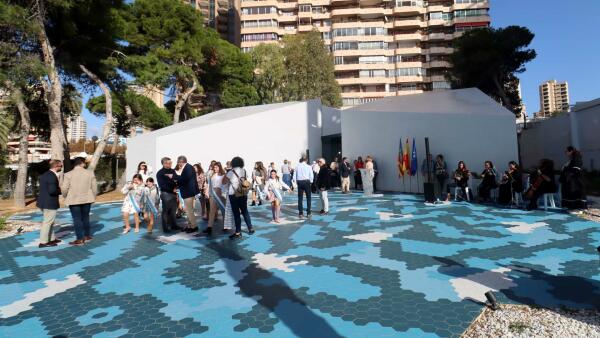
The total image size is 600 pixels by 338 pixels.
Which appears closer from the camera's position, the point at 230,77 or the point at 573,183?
the point at 573,183

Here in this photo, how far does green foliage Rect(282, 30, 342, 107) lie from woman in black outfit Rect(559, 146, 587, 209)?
23594 mm

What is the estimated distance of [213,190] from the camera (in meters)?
7.16

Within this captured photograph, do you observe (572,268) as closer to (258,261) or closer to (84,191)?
(258,261)

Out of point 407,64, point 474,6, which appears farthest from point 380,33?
point 474,6

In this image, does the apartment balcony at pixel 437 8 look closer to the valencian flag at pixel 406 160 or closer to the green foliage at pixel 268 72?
the green foliage at pixel 268 72

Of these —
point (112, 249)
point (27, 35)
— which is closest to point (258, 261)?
point (112, 249)

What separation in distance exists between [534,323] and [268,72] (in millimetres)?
31649

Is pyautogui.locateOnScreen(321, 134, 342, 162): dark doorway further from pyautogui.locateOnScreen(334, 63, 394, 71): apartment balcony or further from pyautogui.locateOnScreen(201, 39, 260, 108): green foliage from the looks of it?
pyautogui.locateOnScreen(334, 63, 394, 71): apartment balcony

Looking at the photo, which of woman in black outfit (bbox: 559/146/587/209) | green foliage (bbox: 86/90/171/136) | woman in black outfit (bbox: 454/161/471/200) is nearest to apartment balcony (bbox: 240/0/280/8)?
green foliage (bbox: 86/90/171/136)

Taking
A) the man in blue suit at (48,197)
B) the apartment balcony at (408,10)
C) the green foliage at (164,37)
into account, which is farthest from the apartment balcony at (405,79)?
the man in blue suit at (48,197)

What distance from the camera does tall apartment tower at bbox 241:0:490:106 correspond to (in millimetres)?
48438

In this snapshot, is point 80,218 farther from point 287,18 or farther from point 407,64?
point 287,18

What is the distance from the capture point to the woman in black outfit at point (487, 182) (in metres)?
10.6

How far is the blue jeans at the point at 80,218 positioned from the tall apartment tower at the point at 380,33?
148 feet
